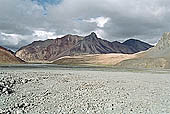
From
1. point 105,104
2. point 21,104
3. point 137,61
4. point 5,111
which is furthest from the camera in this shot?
point 137,61

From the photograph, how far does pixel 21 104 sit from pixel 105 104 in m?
5.69

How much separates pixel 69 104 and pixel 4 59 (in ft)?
471

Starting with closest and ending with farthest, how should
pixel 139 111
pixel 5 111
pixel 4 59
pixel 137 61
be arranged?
pixel 5 111
pixel 139 111
pixel 4 59
pixel 137 61

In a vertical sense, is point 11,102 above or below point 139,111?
above

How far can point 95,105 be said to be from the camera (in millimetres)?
13359

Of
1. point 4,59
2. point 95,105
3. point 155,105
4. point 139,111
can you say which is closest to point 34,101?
point 95,105

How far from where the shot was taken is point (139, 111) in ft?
41.7

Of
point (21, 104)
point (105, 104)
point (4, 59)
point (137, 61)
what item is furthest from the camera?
point (137, 61)

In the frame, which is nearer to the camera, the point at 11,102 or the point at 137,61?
the point at 11,102

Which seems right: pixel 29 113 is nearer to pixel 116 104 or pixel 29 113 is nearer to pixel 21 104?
pixel 21 104

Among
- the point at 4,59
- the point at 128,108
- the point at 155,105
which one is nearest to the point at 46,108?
the point at 128,108

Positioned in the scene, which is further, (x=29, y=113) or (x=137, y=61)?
(x=137, y=61)

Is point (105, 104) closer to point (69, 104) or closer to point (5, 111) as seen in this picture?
point (69, 104)

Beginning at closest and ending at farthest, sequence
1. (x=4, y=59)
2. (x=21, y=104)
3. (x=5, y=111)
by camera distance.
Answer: (x=5, y=111) < (x=21, y=104) < (x=4, y=59)
